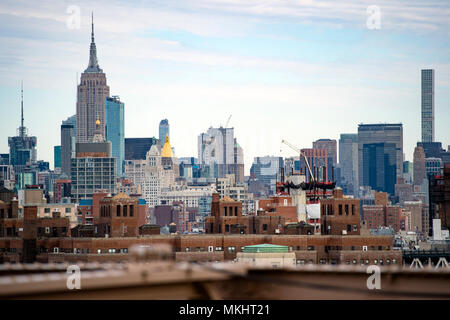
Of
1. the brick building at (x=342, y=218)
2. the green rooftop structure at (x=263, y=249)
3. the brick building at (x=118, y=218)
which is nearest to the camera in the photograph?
the green rooftop structure at (x=263, y=249)

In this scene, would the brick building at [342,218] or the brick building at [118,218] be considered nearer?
the brick building at [118,218]

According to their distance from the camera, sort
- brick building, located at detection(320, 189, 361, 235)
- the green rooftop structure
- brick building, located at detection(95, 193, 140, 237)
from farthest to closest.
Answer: brick building, located at detection(320, 189, 361, 235) < brick building, located at detection(95, 193, 140, 237) < the green rooftop structure

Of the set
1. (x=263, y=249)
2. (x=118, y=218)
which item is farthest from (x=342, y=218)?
(x=263, y=249)

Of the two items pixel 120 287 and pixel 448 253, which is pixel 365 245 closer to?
pixel 448 253

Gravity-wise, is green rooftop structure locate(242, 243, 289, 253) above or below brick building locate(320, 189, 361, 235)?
below

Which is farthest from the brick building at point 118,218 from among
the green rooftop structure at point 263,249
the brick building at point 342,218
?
the green rooftop structure at point 263,249

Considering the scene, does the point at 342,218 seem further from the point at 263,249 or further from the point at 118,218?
the point at 263,249

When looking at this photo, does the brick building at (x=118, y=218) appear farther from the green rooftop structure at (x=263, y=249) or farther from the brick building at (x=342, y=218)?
the green rooftop structure at (x=263, y=249)

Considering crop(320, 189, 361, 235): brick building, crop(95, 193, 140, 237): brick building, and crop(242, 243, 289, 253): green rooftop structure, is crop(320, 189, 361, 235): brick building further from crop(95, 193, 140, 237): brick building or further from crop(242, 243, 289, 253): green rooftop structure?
crop(242, 243, 289, 253): green rooftop structure

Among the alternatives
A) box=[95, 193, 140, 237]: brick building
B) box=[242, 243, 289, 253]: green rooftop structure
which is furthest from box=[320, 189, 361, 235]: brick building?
box=[242, 243, 289, 253]: green rooftop structure

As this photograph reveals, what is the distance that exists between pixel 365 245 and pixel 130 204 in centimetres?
2548

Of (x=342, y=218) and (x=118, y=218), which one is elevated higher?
(x=118, y=218)

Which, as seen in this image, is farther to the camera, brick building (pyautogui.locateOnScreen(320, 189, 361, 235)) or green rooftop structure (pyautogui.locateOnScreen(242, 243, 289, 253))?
brick building (pyautogui.locateOnScreen(320, 189, 361, 235))

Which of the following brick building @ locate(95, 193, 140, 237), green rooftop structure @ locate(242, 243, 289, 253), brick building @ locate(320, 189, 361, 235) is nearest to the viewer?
green rooftop structure @ locate(242, 243, 289, 253)
